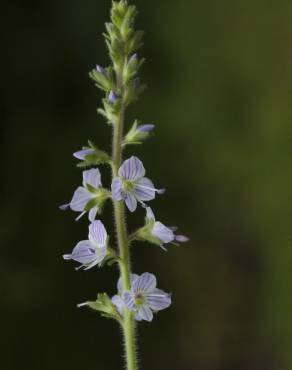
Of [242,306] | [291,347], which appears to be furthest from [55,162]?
[291,347]

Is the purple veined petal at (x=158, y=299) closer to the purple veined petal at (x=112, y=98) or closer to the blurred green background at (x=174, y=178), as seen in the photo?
the purple veined petal at (x=112, y=98)

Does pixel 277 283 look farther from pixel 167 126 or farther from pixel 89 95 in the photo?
pixel 89 95

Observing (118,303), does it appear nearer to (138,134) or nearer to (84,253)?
(84,253)

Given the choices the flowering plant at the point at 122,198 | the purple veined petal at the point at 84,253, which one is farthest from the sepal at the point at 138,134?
the purple veined petal at the point at 84,253

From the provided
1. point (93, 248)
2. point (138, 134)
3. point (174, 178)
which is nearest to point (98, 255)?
point (93, 248)

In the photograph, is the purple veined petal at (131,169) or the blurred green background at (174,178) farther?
the blurred green background at (174,178)

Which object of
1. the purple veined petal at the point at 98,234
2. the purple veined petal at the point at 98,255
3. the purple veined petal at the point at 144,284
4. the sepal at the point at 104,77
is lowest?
the purple veined petal at the point at 144,284
